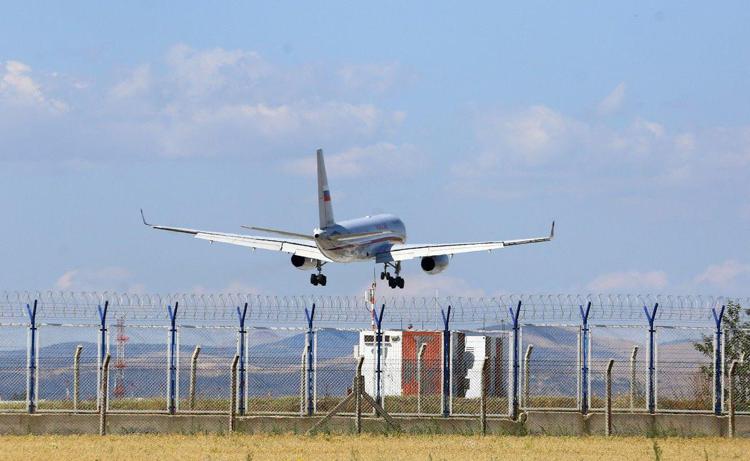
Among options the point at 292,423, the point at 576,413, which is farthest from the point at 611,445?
the point at 292,423

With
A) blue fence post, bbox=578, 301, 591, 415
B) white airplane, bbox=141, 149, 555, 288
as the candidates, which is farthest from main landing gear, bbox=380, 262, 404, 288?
blue fence post, bbox=578, 301, 591, 415

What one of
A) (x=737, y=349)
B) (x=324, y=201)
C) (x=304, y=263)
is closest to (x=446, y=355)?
(x=737, y=349)

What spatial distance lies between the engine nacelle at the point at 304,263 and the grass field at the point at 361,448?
130ft

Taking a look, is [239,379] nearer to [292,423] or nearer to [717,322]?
[292,423]

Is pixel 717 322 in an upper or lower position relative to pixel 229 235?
lower

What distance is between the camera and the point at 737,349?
52844 mm

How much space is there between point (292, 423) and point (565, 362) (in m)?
6.50

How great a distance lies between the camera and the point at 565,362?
33.7 meters

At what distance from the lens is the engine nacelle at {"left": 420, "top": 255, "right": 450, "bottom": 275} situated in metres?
73.0

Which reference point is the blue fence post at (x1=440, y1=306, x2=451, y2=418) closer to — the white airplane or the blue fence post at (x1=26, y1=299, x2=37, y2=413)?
the blue fence post at (x1=26, y1=299, x2=37, y2=413)

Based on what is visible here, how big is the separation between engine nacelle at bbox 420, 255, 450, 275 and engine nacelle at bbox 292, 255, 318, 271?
19.3ft

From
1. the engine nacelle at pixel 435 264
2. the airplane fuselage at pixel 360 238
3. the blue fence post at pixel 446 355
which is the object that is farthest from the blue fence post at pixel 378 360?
the engine nacelle at pixel 435 264

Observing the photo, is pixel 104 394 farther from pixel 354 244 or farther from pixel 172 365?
pixel 354 244

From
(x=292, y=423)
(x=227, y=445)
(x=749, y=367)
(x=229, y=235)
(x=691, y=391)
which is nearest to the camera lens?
(x=227, y=445)
